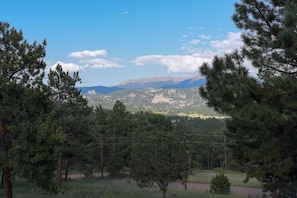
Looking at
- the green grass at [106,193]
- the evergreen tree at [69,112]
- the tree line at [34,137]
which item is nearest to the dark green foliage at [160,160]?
the tree line at [34,137]

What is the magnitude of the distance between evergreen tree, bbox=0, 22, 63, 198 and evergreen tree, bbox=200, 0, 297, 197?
7814 millimetres

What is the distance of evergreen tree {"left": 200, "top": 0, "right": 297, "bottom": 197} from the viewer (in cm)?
970

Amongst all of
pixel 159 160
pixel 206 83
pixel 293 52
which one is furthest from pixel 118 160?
pixel 293 52

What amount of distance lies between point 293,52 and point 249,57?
7.33 feet

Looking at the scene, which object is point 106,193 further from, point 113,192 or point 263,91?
point 263,91

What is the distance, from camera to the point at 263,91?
1026 centimetres

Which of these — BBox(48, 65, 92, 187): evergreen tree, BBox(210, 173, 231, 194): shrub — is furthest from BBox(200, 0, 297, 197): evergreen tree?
BBox(48, 65, 92, 187): evergreen tree

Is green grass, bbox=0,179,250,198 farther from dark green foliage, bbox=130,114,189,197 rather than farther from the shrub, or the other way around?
dark green foliage, bbox=130,114,189,197

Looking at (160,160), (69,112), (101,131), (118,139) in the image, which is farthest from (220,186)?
(118,139)

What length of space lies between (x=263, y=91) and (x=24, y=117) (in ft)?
37.5

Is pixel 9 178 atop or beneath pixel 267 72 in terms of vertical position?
beneath

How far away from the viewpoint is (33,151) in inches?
559

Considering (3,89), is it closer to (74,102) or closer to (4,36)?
(4,36)

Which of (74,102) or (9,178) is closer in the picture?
(9,178)
